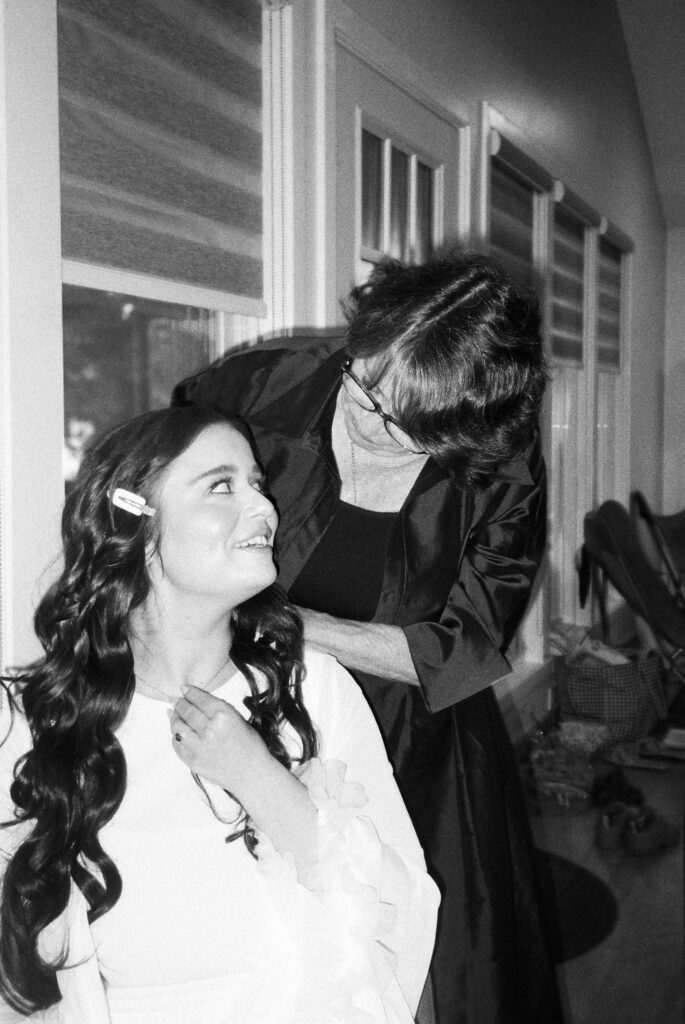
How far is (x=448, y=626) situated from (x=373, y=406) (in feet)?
1.32

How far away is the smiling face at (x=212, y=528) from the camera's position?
1306mm

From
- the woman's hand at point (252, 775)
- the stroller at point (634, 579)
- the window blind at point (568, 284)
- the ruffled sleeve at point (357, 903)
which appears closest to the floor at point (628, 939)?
the stroller at point (634, 579)

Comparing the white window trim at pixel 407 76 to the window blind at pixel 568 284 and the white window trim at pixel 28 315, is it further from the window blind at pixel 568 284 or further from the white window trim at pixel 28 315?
the window blind at pixel 568 284

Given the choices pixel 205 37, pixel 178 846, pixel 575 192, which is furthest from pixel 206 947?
pixel 575 192

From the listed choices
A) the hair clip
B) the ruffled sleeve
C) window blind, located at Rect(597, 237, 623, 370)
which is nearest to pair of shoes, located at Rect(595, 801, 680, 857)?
the ruffled sleeve

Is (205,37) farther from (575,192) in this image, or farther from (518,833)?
(575,192)

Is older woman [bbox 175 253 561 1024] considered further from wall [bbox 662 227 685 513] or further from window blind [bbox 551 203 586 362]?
wall [bbox 662 227 685 513]

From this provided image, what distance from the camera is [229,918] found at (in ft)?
4.16

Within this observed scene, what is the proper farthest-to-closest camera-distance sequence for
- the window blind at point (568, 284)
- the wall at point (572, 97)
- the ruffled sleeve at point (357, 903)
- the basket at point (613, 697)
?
the window blind at point (568, 284), the basket at point (613, 697), the wall at point (572, 97), the ruffled sleeve at point (357, 903)

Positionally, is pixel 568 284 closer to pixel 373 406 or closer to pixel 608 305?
pixel 608 305

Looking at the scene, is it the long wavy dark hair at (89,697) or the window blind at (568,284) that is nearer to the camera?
the long wavy dark hair at (89,697)

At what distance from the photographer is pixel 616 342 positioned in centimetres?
584

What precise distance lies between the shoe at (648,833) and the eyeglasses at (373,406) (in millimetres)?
2066

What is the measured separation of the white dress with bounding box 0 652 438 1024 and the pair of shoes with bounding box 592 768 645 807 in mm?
2249
